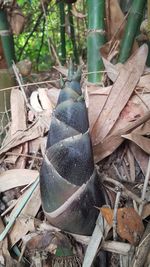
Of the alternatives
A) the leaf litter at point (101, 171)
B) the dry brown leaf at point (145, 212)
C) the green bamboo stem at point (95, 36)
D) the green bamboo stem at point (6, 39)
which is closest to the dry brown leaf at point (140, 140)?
the leaf litter at point (101, 171)

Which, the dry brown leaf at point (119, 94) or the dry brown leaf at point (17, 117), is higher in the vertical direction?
the dry brown leaf at point (119, 94)

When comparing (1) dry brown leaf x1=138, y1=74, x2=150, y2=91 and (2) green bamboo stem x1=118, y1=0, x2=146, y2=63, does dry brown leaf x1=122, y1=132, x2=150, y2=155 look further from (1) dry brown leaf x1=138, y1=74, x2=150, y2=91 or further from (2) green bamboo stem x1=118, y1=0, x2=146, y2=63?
(2) green bamboo stem x1=118, y1=0, x2=146, y2=63

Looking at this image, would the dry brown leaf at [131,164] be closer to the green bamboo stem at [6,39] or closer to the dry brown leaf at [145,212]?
the dry brown leaf at [145,212]

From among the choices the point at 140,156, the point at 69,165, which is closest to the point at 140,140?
the point at 140,156

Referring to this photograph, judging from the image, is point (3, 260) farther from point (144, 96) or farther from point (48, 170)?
point (144, 96)

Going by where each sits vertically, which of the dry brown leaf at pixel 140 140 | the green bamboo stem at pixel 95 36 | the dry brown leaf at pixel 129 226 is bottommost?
the dry brown leaf at pixel 129 226

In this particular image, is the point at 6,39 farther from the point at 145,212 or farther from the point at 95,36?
the point at 145,212

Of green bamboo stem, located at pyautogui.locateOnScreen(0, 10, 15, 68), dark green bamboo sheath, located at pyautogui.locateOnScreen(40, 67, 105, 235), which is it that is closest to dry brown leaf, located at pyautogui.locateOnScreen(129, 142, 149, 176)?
dark green bamboo sheath, located at pyautogui.locateOnScreen(40, 67, 105, 235)
